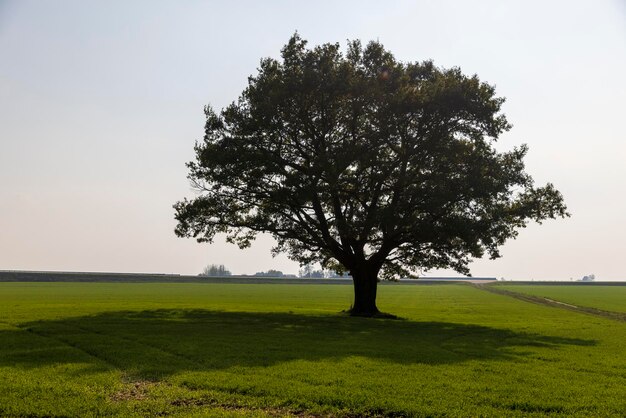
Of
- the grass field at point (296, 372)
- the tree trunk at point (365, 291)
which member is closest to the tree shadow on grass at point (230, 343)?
the grass field at point (296, 372)

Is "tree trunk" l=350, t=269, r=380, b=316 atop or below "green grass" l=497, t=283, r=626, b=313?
atop

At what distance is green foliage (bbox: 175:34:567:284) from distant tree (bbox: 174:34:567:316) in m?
0.10

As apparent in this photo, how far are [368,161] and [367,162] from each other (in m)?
0.12

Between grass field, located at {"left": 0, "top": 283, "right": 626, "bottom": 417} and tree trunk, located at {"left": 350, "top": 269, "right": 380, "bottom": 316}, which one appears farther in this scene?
tree trunk, located at {"left": 350, "top": 269, "right": 380, "bottom": 316}

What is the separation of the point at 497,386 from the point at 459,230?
22.8 meters

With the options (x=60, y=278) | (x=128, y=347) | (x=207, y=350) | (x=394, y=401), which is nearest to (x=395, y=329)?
(x=207, y=350)

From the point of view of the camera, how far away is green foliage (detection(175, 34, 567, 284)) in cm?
3947

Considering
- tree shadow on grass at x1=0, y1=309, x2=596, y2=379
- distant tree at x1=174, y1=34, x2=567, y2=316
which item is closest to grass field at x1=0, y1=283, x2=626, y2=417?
tree shadow on grass at x1=0, y1=309, x2=596, y2=379

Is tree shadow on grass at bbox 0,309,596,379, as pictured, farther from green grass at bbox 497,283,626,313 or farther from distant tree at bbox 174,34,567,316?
green grass at bbox 497,283,626,313

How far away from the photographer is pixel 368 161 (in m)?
40.5

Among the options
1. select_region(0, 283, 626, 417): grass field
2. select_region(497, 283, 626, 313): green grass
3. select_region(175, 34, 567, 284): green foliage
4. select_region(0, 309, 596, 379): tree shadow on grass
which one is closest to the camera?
select_region(0, 283, 626, 417): grass field

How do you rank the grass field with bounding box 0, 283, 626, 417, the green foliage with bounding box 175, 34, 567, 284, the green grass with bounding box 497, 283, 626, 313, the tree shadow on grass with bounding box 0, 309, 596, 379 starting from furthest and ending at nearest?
the green grass with bounding box 497, 283, 626, 313, the green foliage with bounding box 175, 34, 567, 284, the tree shadow on grass with bounding box 0, 309, 596, 379, the grass field with bounding box 0, 283, 626, 417

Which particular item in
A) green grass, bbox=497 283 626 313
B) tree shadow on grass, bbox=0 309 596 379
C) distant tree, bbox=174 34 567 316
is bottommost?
green grass, bbox=497 283 626 313

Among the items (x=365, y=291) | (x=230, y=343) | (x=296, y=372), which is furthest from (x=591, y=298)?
(x=296, y=372)
